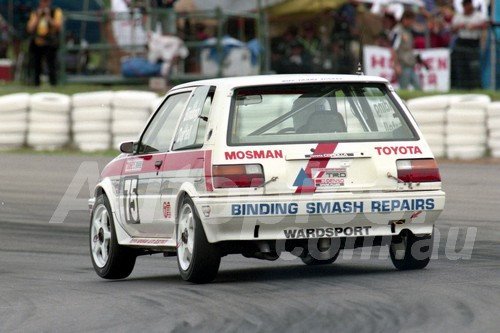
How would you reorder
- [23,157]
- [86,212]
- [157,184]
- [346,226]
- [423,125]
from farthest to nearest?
[23,157] → [423,125] → [86,212] → [157,184] → [346,226]

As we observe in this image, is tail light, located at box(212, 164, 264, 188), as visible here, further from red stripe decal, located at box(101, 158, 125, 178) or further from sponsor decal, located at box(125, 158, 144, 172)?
red stripe decal, located at box(101, 158, 125, 178)

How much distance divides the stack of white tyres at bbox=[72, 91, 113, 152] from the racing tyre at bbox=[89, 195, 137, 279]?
12.4 metres

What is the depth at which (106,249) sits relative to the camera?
10.3m

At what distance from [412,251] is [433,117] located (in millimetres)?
11036

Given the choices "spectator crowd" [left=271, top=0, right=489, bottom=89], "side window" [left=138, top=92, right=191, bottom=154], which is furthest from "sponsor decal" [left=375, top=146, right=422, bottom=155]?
"spectator crowd" [left=271, top=0, right=489, bottom=89]

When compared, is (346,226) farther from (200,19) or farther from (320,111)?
(200,19)

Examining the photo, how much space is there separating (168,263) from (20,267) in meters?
1.23

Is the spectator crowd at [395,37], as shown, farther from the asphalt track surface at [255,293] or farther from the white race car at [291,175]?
the white race car at [291,175]

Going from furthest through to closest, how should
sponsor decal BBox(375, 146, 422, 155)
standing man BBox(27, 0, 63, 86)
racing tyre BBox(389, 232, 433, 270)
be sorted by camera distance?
standing man BBox(27, 0, 63, 86) → racing tyre BBox(389, 232, 433, 270) → sponsor decal BBox(375, 146, 422, 155)

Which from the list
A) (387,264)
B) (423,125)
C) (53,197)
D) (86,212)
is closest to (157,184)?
(387,264)

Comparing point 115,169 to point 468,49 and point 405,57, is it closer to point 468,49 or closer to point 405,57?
point 405,57

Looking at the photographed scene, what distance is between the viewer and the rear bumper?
339 inches

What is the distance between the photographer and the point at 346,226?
882cm

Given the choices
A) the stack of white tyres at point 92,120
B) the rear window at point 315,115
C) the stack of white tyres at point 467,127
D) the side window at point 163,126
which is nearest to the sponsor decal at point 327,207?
the rear window at point 315,115
